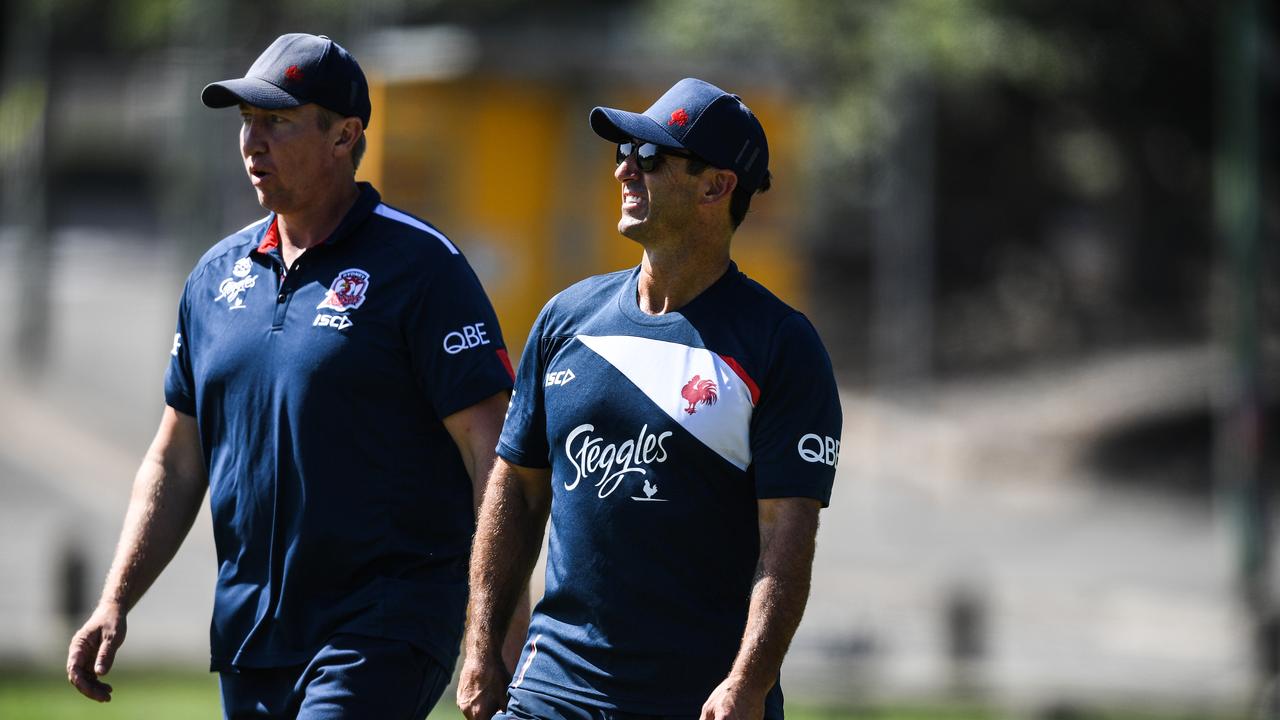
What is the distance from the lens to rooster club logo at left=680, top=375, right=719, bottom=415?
3.95m

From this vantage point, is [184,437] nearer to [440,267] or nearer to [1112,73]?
[440,267]

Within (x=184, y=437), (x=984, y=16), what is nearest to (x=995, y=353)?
(x=984, y=16)

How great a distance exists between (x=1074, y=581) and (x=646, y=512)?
56.9 ft

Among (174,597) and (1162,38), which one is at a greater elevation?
(1162,38)

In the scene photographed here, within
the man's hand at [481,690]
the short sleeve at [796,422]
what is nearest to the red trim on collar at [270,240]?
the man's hand at [481,690]

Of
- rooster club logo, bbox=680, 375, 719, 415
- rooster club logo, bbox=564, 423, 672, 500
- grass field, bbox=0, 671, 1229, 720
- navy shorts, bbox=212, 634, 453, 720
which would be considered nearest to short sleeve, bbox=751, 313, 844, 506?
rooster club logo, bbox=680, 375, 719, 415

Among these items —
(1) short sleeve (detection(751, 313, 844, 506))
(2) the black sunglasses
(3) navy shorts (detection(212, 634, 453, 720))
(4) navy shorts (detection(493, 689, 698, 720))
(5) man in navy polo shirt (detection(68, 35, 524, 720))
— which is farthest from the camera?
(5) man in navy polo shirt (detection(68, 35, 524, 720))

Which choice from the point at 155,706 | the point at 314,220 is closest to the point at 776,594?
the point at 314,220

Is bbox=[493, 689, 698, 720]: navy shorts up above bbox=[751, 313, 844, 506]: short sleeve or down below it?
below

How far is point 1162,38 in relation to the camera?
24453mm

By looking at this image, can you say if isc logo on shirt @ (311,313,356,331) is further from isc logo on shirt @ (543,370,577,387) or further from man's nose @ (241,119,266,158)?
isc logo on shirt @ (543,370,577,387)

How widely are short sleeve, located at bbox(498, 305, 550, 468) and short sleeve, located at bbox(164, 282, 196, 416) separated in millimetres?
1070

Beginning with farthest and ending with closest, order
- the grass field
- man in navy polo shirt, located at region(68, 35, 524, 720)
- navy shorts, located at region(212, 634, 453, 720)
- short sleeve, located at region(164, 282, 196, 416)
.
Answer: the grass field, short sleeve, located at region(164, 282, 196, 416), man in navy polo shirt, located at region(68, 35, 524, 720), navy shorts, located at region(212, 634, 453, 720)

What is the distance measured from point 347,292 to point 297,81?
0.54 m
